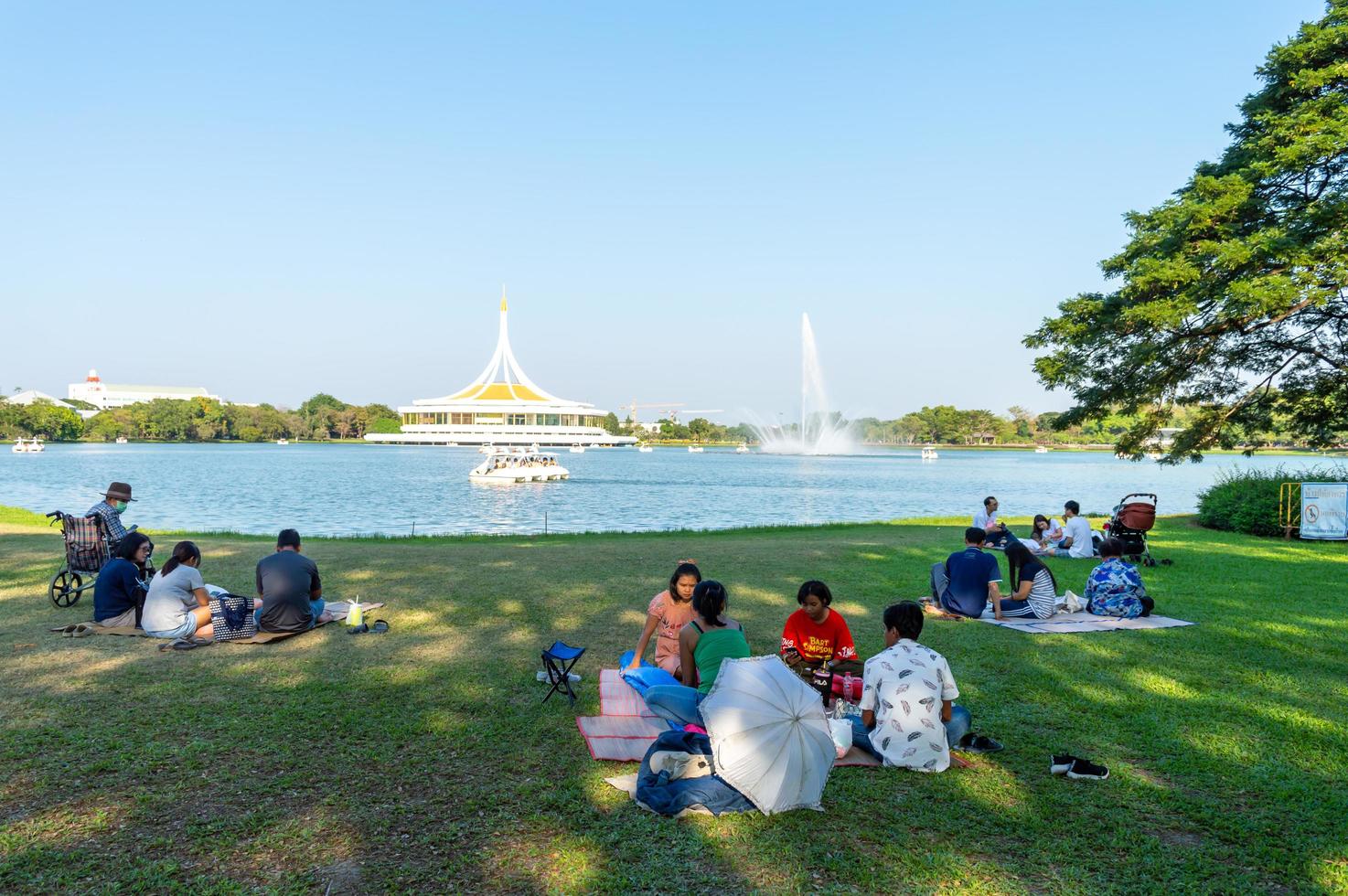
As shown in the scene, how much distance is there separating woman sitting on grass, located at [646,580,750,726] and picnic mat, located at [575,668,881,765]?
33cm

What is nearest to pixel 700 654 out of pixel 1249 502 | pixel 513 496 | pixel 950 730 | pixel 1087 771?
pixel 950 730

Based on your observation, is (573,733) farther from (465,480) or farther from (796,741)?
(465,480)

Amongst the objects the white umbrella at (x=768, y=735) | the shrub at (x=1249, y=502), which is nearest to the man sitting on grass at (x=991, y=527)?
the shrub at (x=1249, y=502)

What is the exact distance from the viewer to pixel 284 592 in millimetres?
8203

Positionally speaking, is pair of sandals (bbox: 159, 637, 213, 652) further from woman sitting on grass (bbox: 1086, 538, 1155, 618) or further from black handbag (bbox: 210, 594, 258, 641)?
woman sitting on grass (bbox: 1086, 538, 1155, 618)

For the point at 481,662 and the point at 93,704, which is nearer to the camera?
the point at 93,704

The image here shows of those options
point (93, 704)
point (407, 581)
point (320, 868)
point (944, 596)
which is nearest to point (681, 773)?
point (320, 868)

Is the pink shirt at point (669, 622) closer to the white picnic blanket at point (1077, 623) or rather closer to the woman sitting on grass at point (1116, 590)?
the white picnic blanket at point (1077, 623)

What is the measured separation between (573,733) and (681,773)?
1263 millimetres

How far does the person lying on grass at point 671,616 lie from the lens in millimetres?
6742

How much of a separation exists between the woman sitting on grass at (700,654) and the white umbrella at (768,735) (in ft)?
2.46

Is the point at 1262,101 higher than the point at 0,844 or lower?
higher

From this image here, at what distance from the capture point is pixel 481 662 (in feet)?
24.5

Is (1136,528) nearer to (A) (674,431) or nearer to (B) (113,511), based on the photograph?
(B) (113,511)
